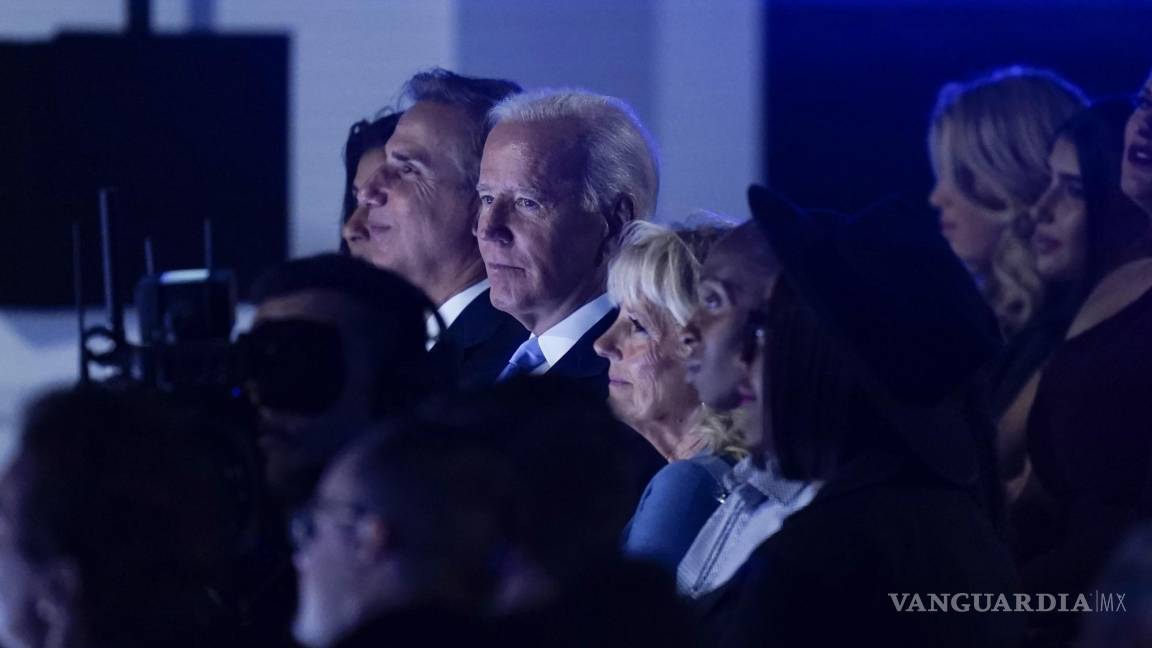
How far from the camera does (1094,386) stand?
3053 millimetres

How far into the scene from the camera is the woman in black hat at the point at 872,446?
1.96 meters

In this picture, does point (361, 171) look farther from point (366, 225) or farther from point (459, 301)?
point (459, 301)

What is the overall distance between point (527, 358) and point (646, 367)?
37 centimetres

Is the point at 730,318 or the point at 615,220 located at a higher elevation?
the point at 730,318

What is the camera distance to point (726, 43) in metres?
5.29

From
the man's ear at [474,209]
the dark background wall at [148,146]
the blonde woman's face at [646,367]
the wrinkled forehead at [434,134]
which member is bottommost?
the dark background wall at [148,146]

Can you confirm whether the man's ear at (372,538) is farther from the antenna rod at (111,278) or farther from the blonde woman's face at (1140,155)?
the blonde woman's face at (1140,155)

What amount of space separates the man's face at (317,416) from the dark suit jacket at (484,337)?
0.93 metres

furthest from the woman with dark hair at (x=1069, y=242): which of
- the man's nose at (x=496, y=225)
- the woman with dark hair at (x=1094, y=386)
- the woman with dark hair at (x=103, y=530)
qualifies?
the woman with dark hair at (x=103, y=530)

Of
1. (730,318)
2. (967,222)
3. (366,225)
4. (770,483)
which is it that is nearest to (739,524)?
(770,483)

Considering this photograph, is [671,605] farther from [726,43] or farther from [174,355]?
[726,43]

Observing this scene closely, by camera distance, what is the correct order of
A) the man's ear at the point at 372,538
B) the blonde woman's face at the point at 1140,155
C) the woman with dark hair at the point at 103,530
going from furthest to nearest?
1. the blonde woman's face at the point at 1140,155
2. the woman with dark hair at the point at 103,530
3. the man's ear at the point at 372,538

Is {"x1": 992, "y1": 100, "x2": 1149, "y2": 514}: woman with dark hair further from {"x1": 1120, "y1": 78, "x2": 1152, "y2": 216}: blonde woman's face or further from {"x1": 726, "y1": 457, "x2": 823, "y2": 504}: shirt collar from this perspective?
{"x1": 726, "y1": 457, "x2": 823, "y2": 504}: shirt collar

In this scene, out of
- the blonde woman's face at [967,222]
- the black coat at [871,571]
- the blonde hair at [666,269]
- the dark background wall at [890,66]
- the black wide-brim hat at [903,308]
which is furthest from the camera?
the dark background wall at [890,66]
